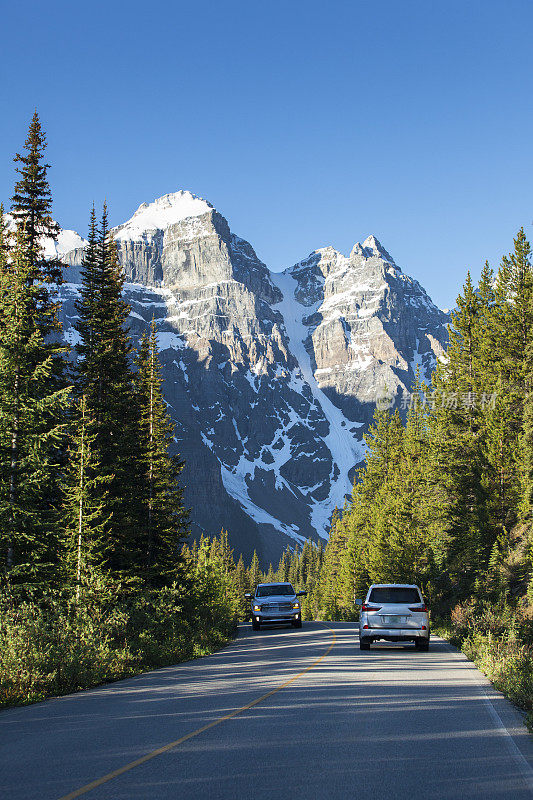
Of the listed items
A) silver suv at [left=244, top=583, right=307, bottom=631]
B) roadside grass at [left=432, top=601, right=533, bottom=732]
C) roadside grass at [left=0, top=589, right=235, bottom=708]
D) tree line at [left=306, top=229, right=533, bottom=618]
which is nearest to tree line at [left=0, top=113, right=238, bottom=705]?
roadside grass at [left=0, top=589, right=235, bottom=708]

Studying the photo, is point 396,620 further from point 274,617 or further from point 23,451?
point 274,617

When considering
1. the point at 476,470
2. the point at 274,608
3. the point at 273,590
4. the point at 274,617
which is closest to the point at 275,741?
the point at 274,608

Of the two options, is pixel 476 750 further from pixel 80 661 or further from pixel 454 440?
pixel 454 440

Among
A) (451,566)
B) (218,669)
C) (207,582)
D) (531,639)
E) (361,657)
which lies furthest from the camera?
(451,566)

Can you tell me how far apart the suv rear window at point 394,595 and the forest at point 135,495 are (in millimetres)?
1875

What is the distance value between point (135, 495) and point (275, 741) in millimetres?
20098

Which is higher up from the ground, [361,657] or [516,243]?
[516,243]

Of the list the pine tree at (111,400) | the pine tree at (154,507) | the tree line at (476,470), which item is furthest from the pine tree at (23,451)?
the tree line at (476,470)

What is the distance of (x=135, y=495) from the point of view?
27.6 metres

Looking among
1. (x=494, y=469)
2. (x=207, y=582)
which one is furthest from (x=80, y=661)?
(x=494, y=469)

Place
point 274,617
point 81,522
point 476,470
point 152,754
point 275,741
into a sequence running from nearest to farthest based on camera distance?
point 152,754 → point 275,741 → point 81,522 → point 274,617 → point 476,470

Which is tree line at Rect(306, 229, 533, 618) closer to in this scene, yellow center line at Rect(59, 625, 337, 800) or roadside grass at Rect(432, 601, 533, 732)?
roadside grass at Rect(432, 601, 533, 732)

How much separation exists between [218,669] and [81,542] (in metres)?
7.71

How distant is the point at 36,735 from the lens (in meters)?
8.56
